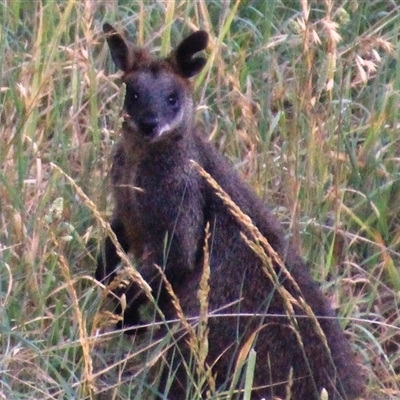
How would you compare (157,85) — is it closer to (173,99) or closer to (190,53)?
(173,99)

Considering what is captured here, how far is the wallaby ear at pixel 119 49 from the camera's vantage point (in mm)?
4547

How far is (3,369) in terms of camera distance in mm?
3799

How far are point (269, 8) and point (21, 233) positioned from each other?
193cm

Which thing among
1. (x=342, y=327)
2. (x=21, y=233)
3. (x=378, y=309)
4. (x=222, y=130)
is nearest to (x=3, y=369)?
(x=21, y=233)

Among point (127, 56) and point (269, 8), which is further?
point (269, 8)

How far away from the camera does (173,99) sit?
15.0 ft

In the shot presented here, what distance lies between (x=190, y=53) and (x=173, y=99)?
0.21 metres

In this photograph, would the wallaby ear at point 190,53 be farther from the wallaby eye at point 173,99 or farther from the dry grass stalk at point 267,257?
the dry grass stalk at point 267,257

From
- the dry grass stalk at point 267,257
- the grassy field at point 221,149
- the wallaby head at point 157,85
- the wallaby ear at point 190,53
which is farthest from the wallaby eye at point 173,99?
the dry grass stalk at point 267,257

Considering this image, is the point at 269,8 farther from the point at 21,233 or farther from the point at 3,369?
the point at 3,369

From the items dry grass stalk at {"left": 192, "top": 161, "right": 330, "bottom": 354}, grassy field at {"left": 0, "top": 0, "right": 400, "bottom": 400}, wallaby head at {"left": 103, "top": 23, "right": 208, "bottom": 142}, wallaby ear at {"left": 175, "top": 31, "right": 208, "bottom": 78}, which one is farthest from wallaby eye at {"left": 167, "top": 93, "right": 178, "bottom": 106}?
dry grass stalk at {"left": 192, "top": 161, "right": 330, "bottom": 354}

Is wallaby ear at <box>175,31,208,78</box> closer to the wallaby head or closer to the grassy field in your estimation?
the wallaby head

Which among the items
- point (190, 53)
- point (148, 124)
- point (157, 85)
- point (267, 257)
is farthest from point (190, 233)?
point (267, 257)

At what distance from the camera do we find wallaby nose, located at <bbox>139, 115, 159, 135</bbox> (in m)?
4.38
